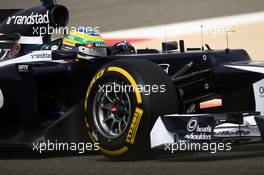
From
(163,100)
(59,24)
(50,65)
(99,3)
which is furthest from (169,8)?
(163,100)

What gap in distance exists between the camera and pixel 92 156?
761cm

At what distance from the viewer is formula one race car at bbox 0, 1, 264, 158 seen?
6.82 meters

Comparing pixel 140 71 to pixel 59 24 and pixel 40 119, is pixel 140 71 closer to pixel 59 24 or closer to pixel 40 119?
pixel 40 119

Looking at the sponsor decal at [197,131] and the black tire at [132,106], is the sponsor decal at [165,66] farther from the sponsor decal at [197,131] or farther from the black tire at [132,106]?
the sponsor decal at [197,131]

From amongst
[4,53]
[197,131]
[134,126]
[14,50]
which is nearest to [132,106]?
[134,126]

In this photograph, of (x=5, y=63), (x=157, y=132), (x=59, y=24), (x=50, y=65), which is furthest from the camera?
(x=59, y=24)

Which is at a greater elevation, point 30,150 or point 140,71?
point 140,71

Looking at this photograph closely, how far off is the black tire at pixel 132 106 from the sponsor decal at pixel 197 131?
8.0 inches

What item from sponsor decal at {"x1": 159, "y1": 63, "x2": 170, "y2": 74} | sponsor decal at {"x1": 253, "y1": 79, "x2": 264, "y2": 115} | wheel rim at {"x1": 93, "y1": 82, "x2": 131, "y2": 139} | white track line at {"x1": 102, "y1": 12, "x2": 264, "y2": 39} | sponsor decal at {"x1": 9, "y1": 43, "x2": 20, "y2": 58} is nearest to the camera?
wheel rim at {"x1": 93, "y1": 82, "x2": 131, "y2": 139}

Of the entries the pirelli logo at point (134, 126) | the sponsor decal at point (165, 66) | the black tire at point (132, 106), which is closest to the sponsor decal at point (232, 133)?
the black tire at point (132, 106)

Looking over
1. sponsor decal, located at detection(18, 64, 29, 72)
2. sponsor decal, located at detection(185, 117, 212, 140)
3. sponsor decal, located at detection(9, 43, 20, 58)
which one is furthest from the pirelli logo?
sponsor decal, located at detection(9, 43, 20, 58)

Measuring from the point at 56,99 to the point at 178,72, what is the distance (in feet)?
4.42

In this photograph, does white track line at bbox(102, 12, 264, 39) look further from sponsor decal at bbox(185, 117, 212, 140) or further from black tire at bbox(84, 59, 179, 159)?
sponsor decal at bbox(185, 117, 212, 140)

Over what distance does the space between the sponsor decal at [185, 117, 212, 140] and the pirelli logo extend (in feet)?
1.38
